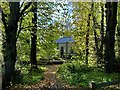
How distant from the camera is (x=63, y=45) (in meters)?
55.0

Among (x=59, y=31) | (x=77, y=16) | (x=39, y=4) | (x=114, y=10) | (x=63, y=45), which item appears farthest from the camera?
(x=63, y=45)

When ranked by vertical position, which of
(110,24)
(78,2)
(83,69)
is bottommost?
(83,69)

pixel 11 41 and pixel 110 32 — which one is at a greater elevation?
pixel 110 32

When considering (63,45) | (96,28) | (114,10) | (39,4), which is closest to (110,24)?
(114,10)

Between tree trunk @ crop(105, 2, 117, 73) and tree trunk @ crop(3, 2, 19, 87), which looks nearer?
tree trunk @ crop(3, 2, 19, 87)

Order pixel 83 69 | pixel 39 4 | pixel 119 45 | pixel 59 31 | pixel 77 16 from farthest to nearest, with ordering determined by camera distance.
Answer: pixel 77 16, pixel 119 45, pixel 83 69, pixel 59 31, pixel 39 4

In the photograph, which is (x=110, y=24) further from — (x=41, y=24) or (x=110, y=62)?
(x=41, y=24)

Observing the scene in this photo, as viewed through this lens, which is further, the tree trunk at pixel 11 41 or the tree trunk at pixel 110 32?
the tree trunk at pixel 110 32

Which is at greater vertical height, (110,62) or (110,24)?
(110,24)

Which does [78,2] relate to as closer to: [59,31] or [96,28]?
[96,28]

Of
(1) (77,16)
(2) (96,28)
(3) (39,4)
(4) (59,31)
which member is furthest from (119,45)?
(3) (39,4)

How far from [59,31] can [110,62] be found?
4.20 m

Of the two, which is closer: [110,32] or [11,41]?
[11,41]

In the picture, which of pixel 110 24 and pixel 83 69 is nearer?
pixel 110 24
